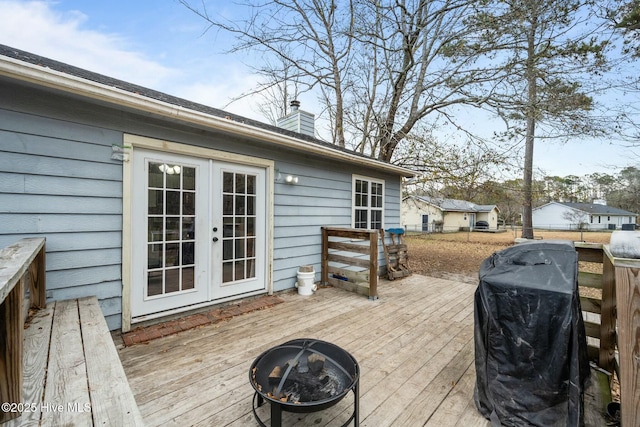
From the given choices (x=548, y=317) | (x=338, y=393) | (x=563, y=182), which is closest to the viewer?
(x=338, y=393)

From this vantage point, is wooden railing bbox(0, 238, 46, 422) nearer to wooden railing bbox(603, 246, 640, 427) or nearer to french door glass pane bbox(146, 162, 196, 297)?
french door glass pane bbox(146, 162, 196, 297)

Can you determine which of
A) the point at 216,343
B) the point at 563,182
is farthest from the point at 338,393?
the point at 563,182

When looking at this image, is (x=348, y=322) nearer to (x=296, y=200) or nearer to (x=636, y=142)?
(x=296, y=200)

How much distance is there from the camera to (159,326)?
10.0 ft

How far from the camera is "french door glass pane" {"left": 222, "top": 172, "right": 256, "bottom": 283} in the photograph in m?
3.71

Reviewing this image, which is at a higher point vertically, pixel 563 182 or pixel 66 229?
pixel 563 182

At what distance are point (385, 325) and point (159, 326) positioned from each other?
2633mm

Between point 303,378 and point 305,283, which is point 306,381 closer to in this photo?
point 303,378

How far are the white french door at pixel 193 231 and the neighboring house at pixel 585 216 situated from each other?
39471 millimetres

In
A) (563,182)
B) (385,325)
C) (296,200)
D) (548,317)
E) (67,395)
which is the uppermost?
(563,182)

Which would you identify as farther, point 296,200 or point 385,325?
point 296,200

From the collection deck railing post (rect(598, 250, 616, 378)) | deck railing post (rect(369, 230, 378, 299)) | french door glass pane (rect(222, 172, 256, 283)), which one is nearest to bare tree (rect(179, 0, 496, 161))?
french door glass pane (rect(222, 172, 256, 283))

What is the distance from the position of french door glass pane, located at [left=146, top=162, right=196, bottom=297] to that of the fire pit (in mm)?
2016

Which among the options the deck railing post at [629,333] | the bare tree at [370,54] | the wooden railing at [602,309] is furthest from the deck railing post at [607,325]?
the bare tree at [370,54]
